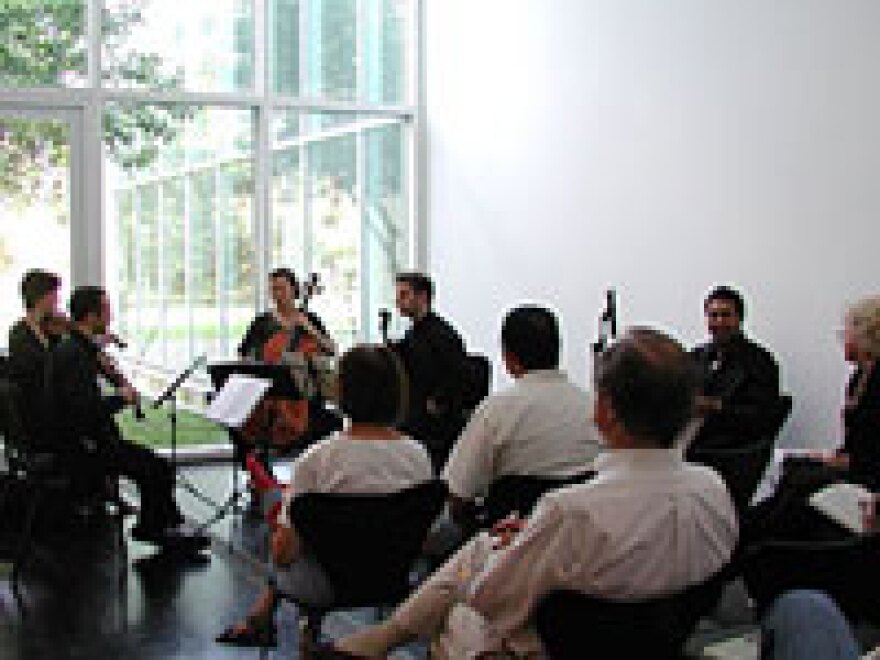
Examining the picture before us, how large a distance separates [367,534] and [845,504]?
1199mm

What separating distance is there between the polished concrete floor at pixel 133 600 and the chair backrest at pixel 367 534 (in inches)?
32.8

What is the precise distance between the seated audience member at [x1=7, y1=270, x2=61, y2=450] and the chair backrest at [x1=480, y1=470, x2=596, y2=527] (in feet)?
8.38

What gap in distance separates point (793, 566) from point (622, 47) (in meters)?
4.48

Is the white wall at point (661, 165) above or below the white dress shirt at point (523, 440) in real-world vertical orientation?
above

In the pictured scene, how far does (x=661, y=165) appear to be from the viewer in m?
6.06

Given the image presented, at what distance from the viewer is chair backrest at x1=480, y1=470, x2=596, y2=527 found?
306cm

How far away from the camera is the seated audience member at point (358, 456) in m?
2.89

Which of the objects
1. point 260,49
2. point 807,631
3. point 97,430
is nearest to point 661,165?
point 260,49

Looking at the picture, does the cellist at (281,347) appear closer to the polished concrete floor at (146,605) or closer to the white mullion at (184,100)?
the polished concrete floor at (146,605)

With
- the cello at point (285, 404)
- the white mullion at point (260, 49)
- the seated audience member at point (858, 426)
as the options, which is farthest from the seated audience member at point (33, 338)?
the seated audience member at point (858, 426)

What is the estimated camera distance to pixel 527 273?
23.5 ft

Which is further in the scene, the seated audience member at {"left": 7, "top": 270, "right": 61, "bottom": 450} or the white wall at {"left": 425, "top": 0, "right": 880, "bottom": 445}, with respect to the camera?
the white wall at {"left": 425, "top": 0, "right": 880, "bottom": 445}

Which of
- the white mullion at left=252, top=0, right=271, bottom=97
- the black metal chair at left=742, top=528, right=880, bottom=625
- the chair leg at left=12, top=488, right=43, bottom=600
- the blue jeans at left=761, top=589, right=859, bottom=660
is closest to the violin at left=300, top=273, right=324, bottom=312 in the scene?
the chair leg at left=12, top=488, right=43, bottom=600

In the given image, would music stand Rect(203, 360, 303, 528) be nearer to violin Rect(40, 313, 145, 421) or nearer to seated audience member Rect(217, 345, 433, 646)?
violin Rect(40, 313, 145, 421)
